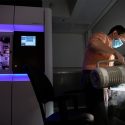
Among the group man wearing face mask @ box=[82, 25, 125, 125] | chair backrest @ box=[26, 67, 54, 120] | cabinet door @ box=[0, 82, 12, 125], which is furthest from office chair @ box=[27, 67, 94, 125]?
cabinet door @ box=[0, 82, 12, 125]

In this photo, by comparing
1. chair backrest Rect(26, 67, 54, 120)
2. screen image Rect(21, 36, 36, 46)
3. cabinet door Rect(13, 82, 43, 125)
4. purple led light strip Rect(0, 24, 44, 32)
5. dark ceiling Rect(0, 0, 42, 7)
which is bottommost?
cabinet door Rect(13, 82, 43, 125)

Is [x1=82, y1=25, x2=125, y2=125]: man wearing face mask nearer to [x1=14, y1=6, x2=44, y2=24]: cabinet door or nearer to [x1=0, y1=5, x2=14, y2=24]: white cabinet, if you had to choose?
[x1=14, y1=6, x2=44, y2=24]: cabinet door

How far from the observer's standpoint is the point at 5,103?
3.23 m

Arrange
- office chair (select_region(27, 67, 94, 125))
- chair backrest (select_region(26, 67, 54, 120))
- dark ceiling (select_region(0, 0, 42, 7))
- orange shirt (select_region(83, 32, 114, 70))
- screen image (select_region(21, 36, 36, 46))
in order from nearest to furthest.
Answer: office chair (select_region(27, 67, 94, 125)) < chair backrest (select_region(26, 67, 54, 120)) < orange shirt (select_region(83, 32, 114, 70)) < screen image (select_region(21, 36, 36, 46)) < dark ceiling (select_region(0, 0, 42, 7))

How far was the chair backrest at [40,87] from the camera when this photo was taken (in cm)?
212

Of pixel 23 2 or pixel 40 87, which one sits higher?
pixel 23 2

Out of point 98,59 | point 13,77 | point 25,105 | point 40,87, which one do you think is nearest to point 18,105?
point 25,105

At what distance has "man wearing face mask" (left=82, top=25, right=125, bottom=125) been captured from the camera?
207cm

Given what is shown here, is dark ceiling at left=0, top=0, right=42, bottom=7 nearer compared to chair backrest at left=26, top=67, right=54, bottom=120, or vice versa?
chair backrest at left=26, top=67, right=54, bottom=120

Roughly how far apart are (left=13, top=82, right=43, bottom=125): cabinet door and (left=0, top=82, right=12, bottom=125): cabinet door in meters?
0.07

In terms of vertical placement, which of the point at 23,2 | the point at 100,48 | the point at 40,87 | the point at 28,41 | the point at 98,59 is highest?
the point at 23,2

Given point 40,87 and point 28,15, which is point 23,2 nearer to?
point 28,15

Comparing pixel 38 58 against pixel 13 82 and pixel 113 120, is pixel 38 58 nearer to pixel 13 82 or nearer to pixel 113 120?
pixel 13 82

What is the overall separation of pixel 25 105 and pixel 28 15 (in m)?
1.42
